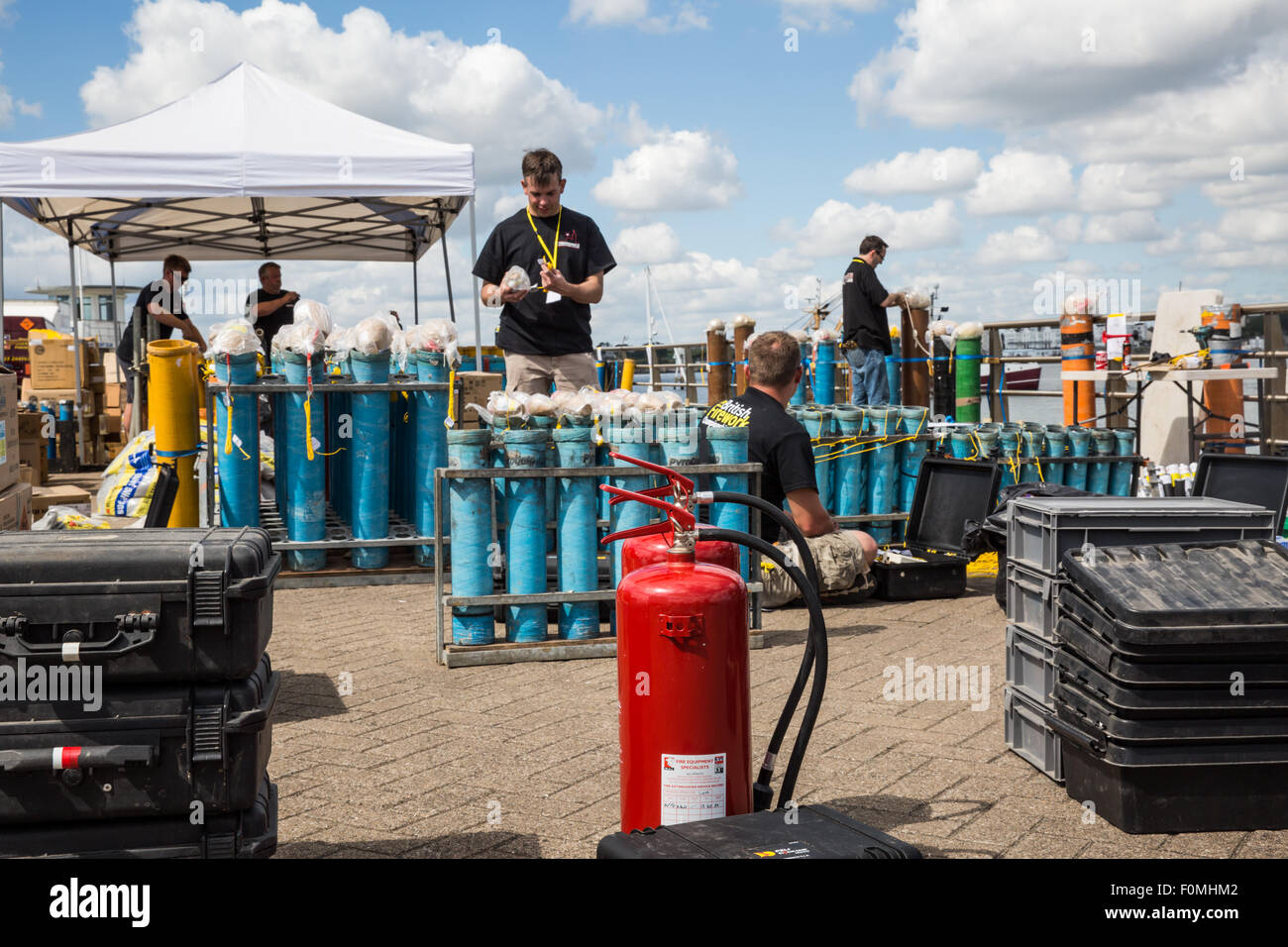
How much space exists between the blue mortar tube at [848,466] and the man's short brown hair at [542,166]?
2595 mm

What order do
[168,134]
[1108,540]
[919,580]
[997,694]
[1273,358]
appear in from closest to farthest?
[1108,540] < [997,694] < [919,580] < [168,134] < [1273,358]

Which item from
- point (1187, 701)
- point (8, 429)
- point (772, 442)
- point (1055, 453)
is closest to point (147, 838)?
point (1187, 701)

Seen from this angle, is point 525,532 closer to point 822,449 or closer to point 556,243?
point 556,243

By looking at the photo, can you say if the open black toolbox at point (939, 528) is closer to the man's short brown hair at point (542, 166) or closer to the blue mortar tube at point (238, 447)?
the man's short brown hair at point (542, 166)

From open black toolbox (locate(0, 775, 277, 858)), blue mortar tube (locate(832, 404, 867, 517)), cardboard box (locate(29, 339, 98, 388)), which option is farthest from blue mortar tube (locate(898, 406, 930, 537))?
cardboard box (locate(29, 339, 98, 388))

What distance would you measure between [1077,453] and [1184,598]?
222 inches

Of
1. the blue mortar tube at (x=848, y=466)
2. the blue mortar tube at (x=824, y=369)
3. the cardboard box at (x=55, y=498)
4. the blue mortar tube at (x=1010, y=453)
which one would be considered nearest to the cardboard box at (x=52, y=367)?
the cardboard box at (x=55, y=498)

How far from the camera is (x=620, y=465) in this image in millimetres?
6176

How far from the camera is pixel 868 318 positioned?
1309 centimetres

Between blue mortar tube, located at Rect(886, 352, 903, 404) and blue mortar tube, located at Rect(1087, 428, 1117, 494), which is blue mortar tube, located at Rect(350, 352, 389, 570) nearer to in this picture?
blue mortar tube, located at Rect(1087, 428, 1117, 494)

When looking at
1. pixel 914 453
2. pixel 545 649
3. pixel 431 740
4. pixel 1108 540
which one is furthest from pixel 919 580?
pixel 431 740

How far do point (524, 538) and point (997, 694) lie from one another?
2463mm

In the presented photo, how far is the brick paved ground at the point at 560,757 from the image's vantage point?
3697 millimetres
